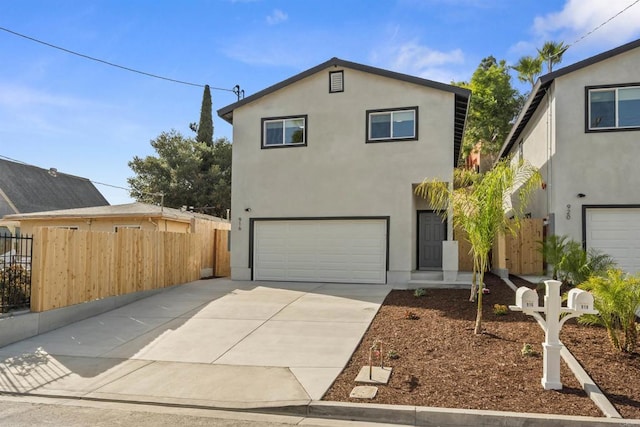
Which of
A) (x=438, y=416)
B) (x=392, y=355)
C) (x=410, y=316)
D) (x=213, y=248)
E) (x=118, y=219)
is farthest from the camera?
(x=118, y=219)

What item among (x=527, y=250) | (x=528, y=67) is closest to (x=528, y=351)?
(x=527, y=250)

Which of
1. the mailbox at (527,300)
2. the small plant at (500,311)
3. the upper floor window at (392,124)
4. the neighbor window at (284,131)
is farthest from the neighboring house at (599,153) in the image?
the mailbox at (527,300)

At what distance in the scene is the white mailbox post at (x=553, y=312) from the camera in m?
5.79

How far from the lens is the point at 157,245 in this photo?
1339 centimetres

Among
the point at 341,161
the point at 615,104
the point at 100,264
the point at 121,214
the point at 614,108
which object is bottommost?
the point at 100,264

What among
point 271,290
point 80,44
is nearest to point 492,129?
point 271,290

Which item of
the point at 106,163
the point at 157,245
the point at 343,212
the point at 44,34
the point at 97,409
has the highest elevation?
the point at 44,34

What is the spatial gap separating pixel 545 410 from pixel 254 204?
11542mm

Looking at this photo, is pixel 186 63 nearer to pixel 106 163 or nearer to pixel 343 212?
pixel 343 212

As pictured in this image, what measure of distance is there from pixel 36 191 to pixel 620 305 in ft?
98.9

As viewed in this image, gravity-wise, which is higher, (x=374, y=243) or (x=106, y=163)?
(x=106, y=163)

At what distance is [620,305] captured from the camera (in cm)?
669

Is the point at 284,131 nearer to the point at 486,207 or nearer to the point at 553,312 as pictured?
the point at 486,207

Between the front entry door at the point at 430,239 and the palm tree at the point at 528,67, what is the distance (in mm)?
17314
